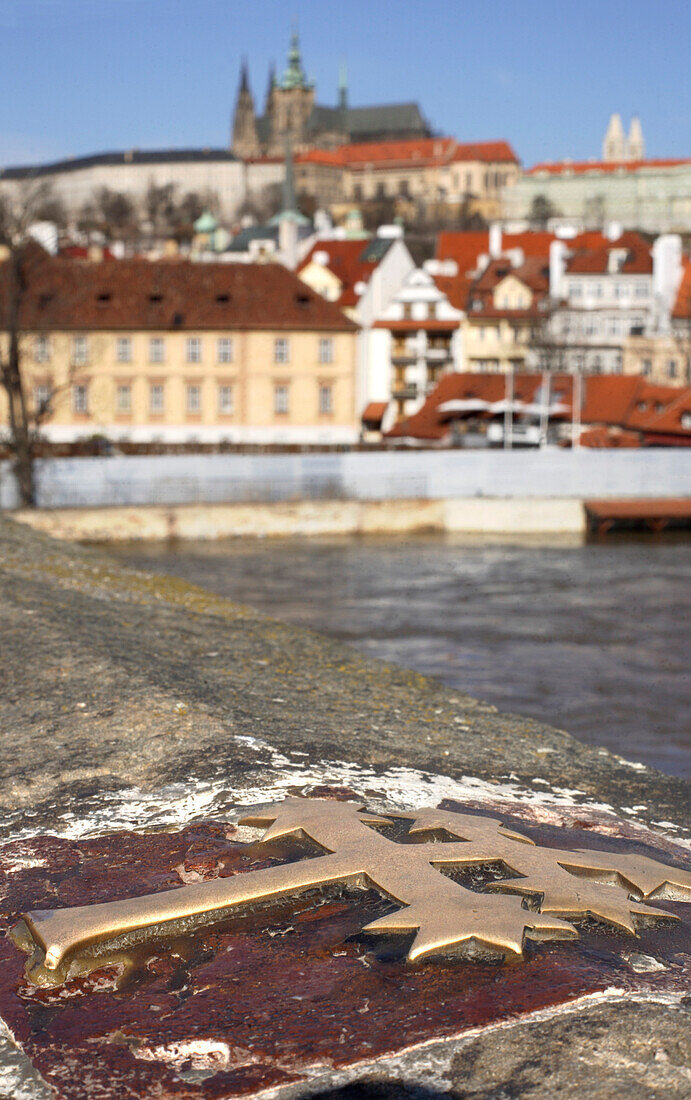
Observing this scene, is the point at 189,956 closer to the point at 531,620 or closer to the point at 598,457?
the point at 531,620

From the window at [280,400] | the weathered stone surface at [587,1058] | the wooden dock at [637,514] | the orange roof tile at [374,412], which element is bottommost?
the wooden dock at [637,514]

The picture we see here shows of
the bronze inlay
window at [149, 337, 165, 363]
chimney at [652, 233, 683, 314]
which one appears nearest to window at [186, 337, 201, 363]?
window at [149, 337, 165, 363]

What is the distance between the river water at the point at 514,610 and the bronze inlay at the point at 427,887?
853cm

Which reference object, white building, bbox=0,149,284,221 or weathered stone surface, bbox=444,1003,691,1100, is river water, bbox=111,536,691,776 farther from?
white building, bbox=0,149,284,221

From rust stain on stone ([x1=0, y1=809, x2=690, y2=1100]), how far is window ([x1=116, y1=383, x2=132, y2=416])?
168 ft

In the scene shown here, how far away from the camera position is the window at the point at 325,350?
183ft

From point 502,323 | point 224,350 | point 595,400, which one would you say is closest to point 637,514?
point 595,400

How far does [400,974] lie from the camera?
14.4 feet

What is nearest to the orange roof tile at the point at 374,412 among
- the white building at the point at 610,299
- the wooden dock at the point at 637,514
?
the white building at the point at 610,299

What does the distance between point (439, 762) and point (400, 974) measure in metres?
3.84

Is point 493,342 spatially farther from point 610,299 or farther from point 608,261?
point 608,261

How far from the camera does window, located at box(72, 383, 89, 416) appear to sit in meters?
54.6

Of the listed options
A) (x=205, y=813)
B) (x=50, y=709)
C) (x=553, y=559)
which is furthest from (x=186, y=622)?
(x=553, y=559)

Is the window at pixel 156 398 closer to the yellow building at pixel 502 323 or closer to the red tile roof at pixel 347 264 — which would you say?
the red tile roof at pixel 347 264
